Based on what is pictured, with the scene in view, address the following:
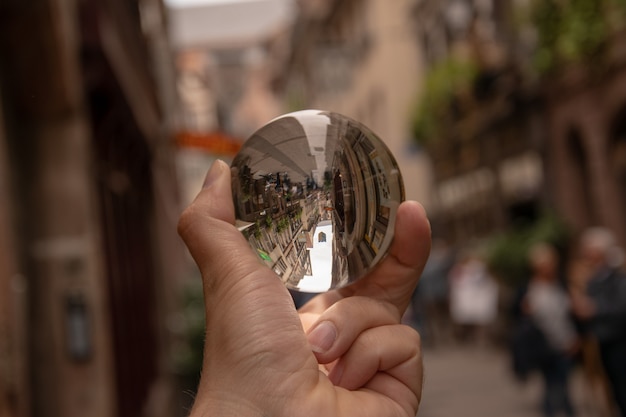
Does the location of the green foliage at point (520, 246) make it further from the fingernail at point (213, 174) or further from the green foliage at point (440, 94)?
the fingernail at point (213, 174)

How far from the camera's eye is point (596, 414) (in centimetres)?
873

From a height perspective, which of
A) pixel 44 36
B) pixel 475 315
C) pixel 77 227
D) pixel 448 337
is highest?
pixel 44 36

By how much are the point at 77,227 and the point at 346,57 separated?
64.5 ft

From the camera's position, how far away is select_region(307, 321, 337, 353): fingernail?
130 centimetres

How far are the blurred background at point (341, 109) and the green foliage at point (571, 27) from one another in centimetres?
4

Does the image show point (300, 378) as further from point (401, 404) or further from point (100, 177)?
point (100, 177)

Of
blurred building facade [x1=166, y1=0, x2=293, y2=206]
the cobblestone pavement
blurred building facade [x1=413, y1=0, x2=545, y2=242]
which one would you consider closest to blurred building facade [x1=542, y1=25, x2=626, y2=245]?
blurred building facade [x1=413, y1=0, x2=545, y2=242]

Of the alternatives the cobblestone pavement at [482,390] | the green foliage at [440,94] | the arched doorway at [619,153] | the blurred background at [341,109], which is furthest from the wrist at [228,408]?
the green foliage at [440,94]

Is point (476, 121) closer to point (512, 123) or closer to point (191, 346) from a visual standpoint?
point (512, 123)

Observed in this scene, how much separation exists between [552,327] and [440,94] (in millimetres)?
13177

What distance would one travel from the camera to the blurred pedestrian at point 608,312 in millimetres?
6746

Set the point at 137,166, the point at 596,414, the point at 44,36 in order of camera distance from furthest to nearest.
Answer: the point at 137,166 → the point at 596,414 → the point at 44,36

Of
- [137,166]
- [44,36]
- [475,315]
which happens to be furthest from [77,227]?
[475,315]

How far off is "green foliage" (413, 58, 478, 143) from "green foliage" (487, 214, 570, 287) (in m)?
4.49
